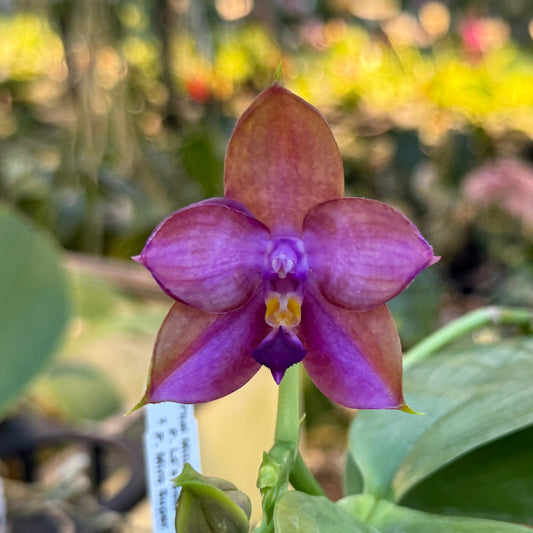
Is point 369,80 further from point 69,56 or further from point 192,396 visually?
point 192,396

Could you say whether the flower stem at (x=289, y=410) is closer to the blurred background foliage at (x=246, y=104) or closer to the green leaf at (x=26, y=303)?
the green leaf at (x=26, y=303)

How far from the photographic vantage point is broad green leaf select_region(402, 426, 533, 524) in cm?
36

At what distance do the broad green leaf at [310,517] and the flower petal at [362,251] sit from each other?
8 centimetres

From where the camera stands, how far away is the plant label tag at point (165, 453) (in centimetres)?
31

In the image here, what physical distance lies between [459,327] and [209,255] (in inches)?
9.4

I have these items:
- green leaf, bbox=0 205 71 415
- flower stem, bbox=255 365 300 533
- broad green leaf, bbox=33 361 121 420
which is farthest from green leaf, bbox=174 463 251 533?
broad green leaf, bbox=33 361 121 420

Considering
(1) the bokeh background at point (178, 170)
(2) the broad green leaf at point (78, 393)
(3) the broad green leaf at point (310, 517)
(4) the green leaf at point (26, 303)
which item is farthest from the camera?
(2) the broad green leaf at point (78, 393)

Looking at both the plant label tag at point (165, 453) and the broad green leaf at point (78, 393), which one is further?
the broad green leaf at point (78, 393)

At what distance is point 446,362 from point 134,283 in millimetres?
876

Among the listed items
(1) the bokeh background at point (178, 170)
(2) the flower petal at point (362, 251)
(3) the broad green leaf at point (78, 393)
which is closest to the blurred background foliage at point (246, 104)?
(1) the bokeh background at point (178, 170)

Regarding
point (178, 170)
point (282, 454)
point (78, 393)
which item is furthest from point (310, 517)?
point (178, 170)

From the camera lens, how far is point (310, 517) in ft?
0.79

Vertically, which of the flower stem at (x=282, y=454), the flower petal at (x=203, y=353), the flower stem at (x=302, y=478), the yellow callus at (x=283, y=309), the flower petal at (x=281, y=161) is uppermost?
the flower petal at (x=281, y=161)

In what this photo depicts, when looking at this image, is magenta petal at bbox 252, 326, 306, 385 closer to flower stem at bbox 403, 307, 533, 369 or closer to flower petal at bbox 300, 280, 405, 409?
flower petal at bbox 300, 280, 405, 409
